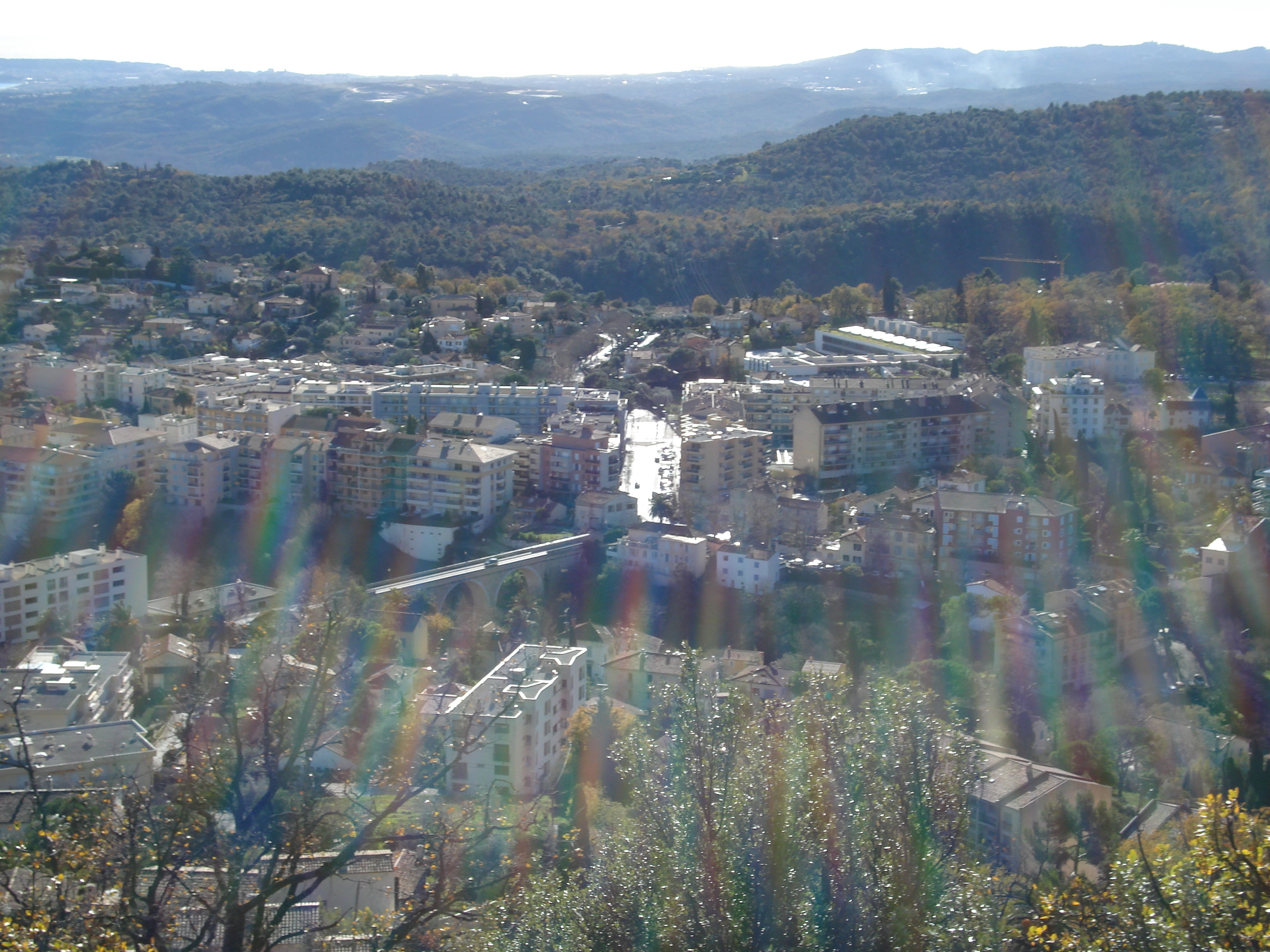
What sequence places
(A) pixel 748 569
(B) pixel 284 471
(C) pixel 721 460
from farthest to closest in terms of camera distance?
(B) pixel 284 471, (C) pixel 721 460, (A) pixel 748 569

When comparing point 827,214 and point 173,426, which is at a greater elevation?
point 827,214

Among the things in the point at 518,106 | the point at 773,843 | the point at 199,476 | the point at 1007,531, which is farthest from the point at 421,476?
the point at 518,106

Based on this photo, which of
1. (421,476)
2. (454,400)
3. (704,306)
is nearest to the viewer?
(421,476)

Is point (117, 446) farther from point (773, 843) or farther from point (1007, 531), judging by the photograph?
point (773, 843)

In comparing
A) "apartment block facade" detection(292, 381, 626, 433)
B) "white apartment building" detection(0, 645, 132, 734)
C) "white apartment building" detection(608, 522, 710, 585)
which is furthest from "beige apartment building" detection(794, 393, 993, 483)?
"white apartment building" detection(0, 645, 132, 734)

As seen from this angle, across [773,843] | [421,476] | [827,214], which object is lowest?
[421,476]

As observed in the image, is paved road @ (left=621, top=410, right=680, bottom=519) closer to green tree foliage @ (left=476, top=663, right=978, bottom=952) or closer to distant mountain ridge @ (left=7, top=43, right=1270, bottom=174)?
green tree foliage @ (left=476, top=663, right=978, bottom=952)

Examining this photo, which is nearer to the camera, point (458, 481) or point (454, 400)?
point (458, 481)
